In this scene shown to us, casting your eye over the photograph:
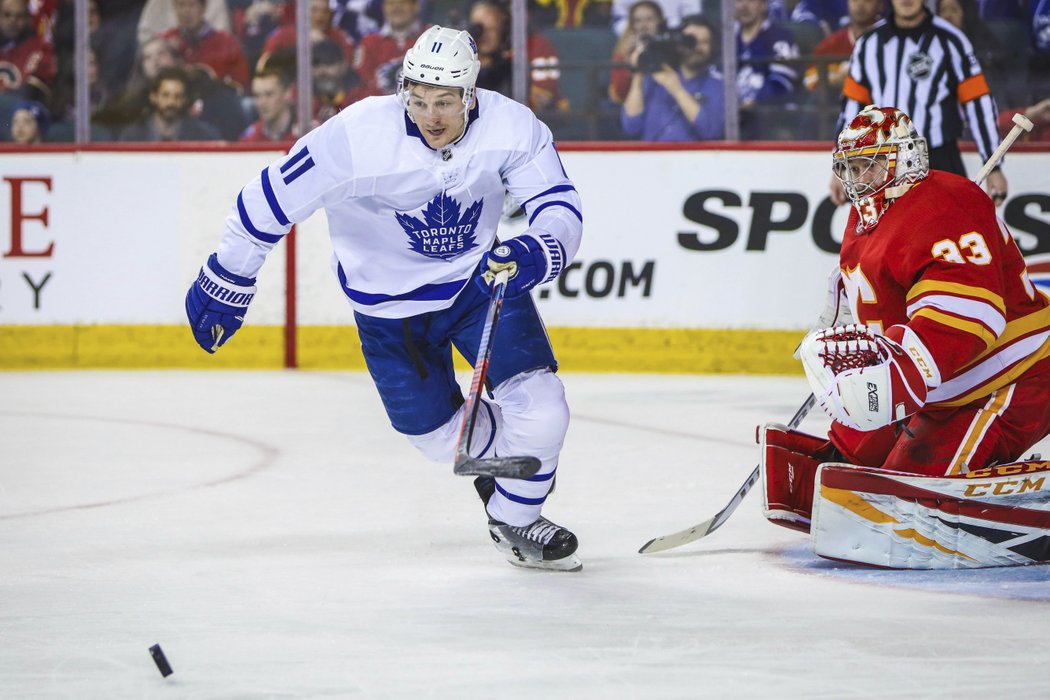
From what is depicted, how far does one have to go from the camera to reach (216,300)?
3084mm

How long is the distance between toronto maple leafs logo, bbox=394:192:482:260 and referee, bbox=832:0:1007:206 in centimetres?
285

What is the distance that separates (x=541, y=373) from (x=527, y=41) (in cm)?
364

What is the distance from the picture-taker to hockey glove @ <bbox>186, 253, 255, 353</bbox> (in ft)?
10.1

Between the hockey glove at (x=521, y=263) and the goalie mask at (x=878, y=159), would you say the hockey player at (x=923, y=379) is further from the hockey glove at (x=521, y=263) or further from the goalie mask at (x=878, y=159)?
the hockey glove at (x=521, y=263)

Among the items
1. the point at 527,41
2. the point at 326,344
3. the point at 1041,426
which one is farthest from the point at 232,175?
the point at 1041,426

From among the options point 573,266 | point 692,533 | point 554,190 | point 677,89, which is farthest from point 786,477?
point 677,89

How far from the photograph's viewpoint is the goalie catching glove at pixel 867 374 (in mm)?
2912

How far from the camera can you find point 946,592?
2832 millimetres

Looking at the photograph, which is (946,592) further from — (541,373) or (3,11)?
(3,11)

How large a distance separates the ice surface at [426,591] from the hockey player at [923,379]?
95 millimetres

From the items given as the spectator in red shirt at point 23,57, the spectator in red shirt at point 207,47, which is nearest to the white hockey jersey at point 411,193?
the spectator in red shirt at point 207,47

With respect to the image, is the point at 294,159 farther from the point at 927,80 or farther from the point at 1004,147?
the point at 927,80

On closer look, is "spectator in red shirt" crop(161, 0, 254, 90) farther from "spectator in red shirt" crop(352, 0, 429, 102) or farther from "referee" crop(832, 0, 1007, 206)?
"referee" crop(832, 0, 1007, 206)

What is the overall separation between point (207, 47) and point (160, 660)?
4.91 metres
